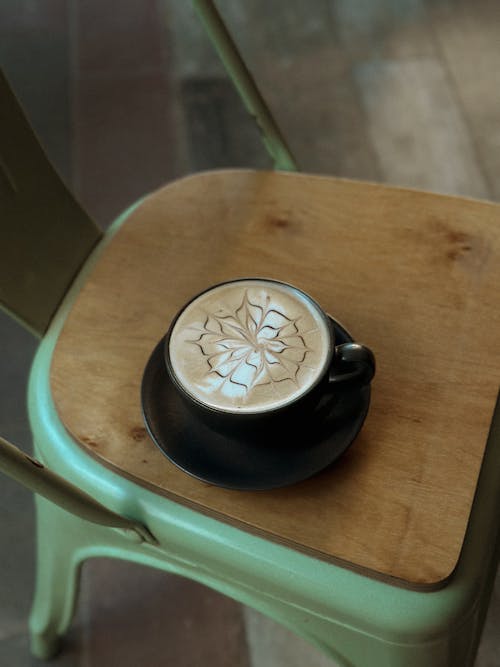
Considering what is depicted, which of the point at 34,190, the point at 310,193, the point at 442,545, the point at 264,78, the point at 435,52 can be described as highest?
the point at 34,190

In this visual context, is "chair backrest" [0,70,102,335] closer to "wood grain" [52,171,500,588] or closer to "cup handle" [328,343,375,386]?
"wood grain" [52,171,500,588]

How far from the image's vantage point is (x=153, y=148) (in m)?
1.61

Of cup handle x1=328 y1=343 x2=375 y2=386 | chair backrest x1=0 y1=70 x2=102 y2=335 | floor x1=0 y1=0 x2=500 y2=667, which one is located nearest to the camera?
cup handle x1=328 y1=343 x2=375 y2=386

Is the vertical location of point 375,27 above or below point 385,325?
below

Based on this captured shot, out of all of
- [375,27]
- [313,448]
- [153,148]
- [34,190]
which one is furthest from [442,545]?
[375,27]

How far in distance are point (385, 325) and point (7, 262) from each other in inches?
14.2

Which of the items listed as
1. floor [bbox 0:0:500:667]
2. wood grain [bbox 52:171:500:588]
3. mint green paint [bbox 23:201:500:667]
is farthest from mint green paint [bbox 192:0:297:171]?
floor [bbox 0:0:500:667]

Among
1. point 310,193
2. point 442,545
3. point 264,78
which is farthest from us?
point 264,78

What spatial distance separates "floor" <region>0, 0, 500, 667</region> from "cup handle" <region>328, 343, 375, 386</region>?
0.79 meters

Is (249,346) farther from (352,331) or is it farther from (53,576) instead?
(53,576)

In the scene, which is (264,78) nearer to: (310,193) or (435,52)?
(435,52)

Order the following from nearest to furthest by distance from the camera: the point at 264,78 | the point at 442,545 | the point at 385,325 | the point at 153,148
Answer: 1. the point at 442,545
2. the point at 385,325
3. the point at 153,148
4. the point at 264,78

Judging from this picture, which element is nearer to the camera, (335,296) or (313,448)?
(313,448)

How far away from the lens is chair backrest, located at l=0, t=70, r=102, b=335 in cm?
70
